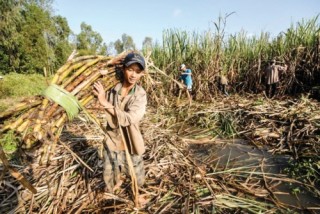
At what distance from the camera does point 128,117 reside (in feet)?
5.83

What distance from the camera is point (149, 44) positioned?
26.2 ft

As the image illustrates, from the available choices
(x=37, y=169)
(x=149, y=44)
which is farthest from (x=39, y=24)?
(x=37, y=169)

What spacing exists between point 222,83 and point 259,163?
450 cm

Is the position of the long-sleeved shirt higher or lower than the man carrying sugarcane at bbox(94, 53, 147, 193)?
higher

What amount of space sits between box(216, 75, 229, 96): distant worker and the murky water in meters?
3.64

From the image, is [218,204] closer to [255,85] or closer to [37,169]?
[37,169]

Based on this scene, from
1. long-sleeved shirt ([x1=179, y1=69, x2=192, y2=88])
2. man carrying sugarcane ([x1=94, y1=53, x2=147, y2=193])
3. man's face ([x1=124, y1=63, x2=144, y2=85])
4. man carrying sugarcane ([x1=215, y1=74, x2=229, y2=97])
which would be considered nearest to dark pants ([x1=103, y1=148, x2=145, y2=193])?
man carrying sugarcane ([x1=94, y1=53, x2=147, y2=193])

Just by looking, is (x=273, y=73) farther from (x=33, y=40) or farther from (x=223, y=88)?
(x=33, y=40)

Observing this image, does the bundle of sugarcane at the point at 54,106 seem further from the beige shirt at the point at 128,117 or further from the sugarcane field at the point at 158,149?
the beige shirt at the point at 128,117

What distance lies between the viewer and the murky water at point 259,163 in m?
2.47

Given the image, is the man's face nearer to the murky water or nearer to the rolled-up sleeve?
the rolled-up sleeve


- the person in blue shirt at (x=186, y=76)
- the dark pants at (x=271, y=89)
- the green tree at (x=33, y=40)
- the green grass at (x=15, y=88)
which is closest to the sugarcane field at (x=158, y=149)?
the dark pants at (x=271, y=89)

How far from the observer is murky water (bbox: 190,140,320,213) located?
247 cm

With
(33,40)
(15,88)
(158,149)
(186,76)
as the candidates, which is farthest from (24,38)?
(158,149)
